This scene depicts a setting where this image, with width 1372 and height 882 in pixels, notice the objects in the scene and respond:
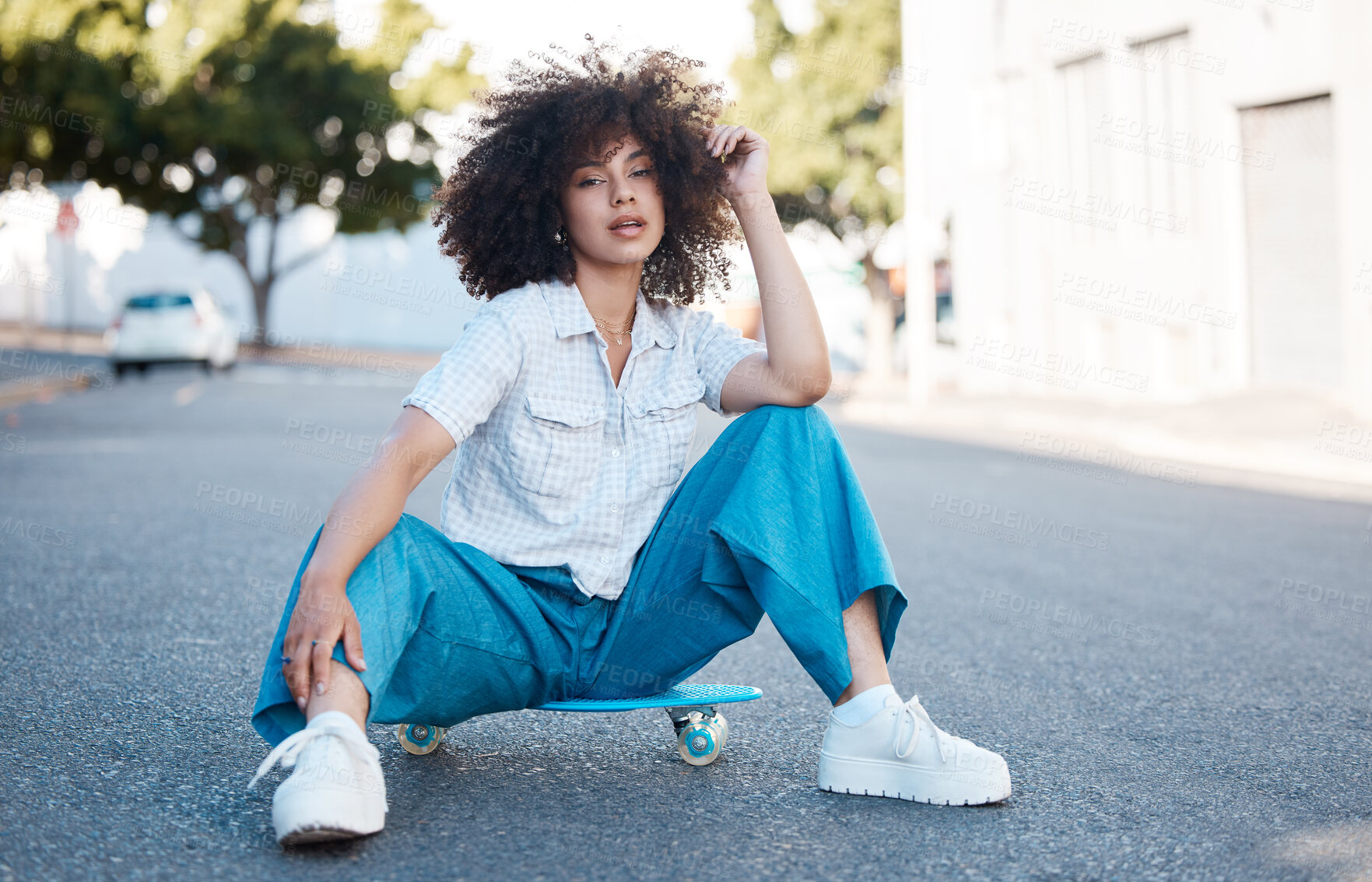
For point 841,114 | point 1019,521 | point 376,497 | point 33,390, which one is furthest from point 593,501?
point 841,114

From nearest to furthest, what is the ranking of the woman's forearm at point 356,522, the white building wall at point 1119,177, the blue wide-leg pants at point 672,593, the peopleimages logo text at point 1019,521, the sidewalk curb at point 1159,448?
the woman's forearm at point 356,522 → the blue wide-leg pants at point 672,593 → the peopleimages logo text at point 1019,521 → the sidewalk curb at point 1159,448 → the white building wall at point 1119,177

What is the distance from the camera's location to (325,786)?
84.1 inches

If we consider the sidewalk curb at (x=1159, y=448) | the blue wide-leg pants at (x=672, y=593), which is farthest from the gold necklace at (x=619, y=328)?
the sidewalk curb at (x=1159, y=448)

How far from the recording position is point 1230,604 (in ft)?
17.0

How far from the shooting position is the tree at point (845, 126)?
27.3 meters

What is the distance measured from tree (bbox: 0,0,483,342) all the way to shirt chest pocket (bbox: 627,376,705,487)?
1054 inches

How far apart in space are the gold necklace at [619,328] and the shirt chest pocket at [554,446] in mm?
216

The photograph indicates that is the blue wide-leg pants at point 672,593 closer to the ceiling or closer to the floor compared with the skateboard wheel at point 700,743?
closer to the ceiling

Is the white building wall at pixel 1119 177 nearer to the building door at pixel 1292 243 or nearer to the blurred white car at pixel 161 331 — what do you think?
the building door at pixel 1292 243

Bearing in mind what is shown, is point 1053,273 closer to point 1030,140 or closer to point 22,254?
point 1030,140

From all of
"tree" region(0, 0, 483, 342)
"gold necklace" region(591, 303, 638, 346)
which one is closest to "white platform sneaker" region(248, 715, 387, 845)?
"gold necklace" region(591, 303, 638, 346)

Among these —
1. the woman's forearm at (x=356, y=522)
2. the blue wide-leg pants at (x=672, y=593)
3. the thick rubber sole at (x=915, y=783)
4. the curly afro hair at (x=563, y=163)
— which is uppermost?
the curly afro hair at (x=563, y=163)

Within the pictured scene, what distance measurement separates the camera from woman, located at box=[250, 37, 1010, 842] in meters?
2.31

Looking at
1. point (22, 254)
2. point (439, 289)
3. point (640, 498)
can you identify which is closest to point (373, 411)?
point (640, 498)
